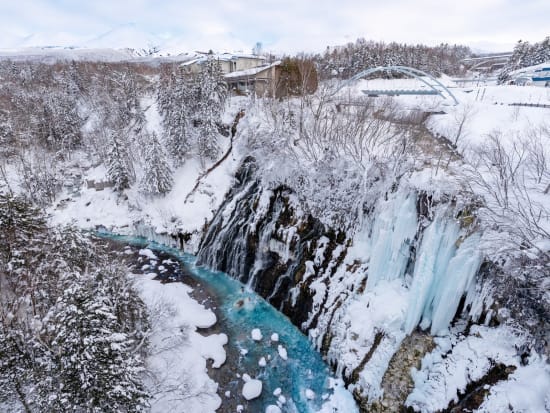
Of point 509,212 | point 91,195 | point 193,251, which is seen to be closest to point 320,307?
point 509,212

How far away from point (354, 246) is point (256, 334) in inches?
250

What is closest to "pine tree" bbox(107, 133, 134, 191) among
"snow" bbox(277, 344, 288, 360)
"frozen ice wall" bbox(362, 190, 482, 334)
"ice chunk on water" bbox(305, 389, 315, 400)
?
"snow" bbox(277, 344, 288, 360)

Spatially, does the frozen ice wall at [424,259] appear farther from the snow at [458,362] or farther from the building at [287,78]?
the building at [287,78]

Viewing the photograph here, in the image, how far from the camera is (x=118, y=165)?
2488cm

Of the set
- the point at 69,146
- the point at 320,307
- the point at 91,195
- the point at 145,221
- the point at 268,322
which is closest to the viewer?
the point at 320,307

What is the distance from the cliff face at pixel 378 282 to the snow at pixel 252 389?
3174 mm

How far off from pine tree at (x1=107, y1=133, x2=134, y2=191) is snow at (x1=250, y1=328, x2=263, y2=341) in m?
18.8

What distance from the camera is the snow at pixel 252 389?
36.3 ft

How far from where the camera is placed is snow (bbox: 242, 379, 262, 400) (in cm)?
1105

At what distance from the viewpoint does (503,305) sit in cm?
878

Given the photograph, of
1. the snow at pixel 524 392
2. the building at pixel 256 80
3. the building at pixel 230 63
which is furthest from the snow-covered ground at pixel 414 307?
the building at pixel 230 63

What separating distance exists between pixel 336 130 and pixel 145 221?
16.9m

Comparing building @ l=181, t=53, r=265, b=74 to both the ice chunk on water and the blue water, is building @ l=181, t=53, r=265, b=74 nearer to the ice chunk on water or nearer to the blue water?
the blue water

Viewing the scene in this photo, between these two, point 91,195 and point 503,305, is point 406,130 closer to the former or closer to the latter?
point 503,305
